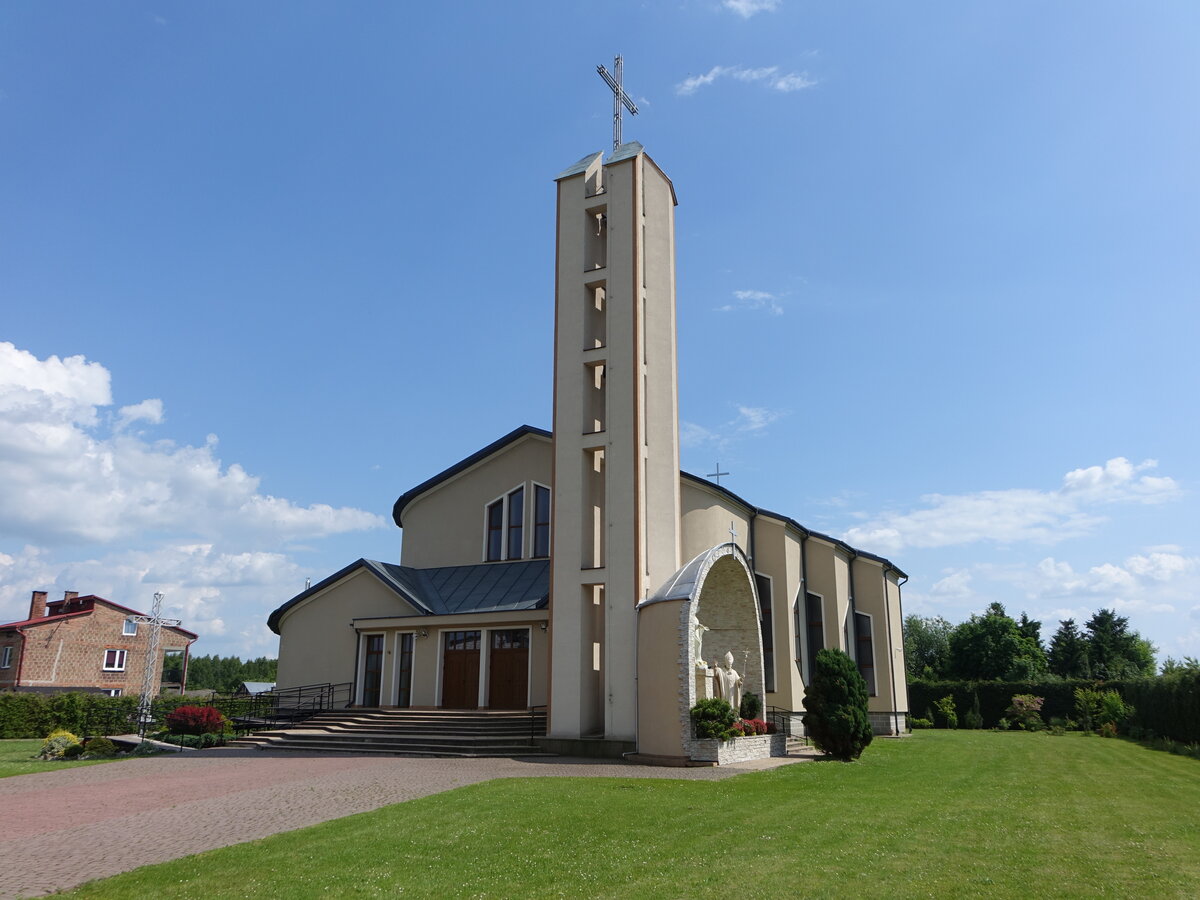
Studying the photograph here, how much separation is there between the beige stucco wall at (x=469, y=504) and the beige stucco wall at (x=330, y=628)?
107 inches

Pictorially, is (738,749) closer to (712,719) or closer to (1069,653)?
(712,719)

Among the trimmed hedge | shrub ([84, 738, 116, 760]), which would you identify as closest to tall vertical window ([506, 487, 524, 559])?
shrub ([84, 738, 116, 760])

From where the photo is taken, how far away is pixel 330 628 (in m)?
26.6

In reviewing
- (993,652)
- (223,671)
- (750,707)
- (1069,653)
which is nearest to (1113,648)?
(1069,653)

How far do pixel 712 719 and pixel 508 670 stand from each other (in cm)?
769

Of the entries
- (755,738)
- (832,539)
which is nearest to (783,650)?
(832,539)

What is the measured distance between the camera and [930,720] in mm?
42531

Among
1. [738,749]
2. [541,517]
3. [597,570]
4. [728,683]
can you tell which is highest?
[541,517]

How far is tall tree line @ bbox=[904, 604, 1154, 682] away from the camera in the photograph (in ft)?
189

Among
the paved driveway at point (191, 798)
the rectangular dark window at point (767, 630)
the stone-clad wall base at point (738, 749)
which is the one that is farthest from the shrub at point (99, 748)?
the rectangular dark window at point (767, 630)

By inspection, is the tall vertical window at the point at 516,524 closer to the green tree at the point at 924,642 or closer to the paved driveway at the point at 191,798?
the paved driveway at the point at 191,798

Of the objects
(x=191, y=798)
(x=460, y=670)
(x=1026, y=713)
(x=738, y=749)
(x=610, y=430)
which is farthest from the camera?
(x=1026, y=713)

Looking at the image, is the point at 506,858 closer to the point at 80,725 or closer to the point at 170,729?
the point at 170,729

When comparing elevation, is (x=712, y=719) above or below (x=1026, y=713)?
above
